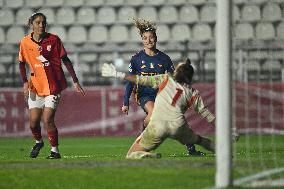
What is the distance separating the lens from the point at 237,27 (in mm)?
21469

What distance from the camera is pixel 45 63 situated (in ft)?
35.3

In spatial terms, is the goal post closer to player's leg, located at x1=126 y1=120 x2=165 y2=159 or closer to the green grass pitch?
the green grass pitch

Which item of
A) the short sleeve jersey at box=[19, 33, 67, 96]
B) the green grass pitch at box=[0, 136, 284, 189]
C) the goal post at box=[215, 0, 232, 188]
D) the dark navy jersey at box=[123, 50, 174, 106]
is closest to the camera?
the goal post at box=[215, 0, 232, 188]

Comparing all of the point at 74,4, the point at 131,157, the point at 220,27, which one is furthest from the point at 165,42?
the point at 220,27

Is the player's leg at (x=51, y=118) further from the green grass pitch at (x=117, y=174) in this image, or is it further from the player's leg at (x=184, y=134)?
the player's leg at (x=184, y=134)

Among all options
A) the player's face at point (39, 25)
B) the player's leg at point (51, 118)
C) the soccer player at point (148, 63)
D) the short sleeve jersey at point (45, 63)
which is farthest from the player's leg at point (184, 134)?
the player's face at point (39, 25)

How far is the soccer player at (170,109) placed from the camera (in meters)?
8.91

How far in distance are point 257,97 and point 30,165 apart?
9736 mm

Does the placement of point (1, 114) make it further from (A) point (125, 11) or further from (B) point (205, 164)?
(B) point (205, 164)

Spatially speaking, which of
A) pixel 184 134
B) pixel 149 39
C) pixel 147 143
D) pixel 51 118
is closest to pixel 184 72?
pixel 184 134

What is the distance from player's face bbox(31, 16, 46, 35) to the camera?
10.6 metres

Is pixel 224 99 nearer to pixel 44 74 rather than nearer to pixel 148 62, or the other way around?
pixel 44 74

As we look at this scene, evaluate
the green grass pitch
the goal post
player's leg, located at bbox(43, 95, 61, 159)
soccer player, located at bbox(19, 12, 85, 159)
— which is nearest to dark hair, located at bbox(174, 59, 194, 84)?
the green grass pitch

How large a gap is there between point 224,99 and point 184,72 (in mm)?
2901
